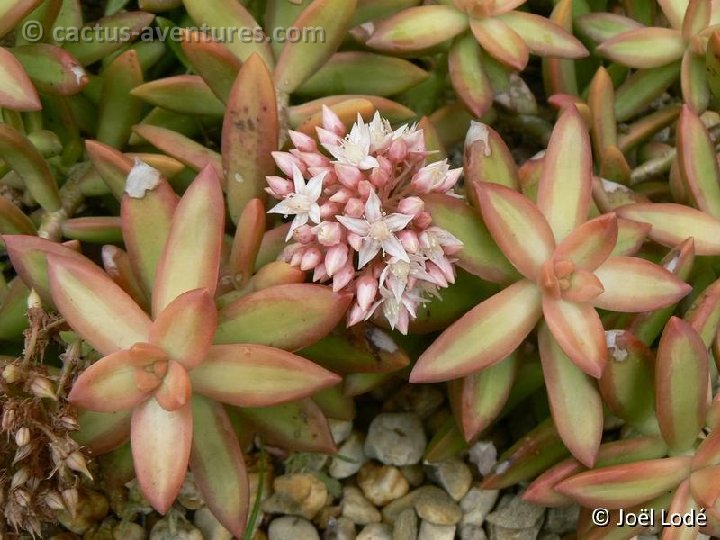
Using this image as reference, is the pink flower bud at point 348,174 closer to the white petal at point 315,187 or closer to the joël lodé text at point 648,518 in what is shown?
the white petal at point 315,187

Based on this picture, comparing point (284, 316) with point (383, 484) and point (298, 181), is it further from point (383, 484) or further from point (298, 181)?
point (383, 484)

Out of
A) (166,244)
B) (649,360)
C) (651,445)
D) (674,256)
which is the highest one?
(166,244)

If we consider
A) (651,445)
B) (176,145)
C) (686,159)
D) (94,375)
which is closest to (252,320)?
(94,375)

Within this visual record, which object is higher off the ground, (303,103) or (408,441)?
(303,103)

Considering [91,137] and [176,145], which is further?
[91,137]

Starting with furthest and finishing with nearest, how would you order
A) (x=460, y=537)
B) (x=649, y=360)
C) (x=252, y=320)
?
1. (x=460, y=537)
2. (x=649, y=360)
3. (x=252, y=320)

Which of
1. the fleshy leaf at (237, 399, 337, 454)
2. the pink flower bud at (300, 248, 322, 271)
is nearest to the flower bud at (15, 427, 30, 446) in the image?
the fleshy leaf at (237, 399, 337, 454)

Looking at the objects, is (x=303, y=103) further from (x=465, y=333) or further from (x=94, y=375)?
(x=94, y=375)

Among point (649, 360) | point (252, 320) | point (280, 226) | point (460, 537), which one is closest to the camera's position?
point (252, 320)
